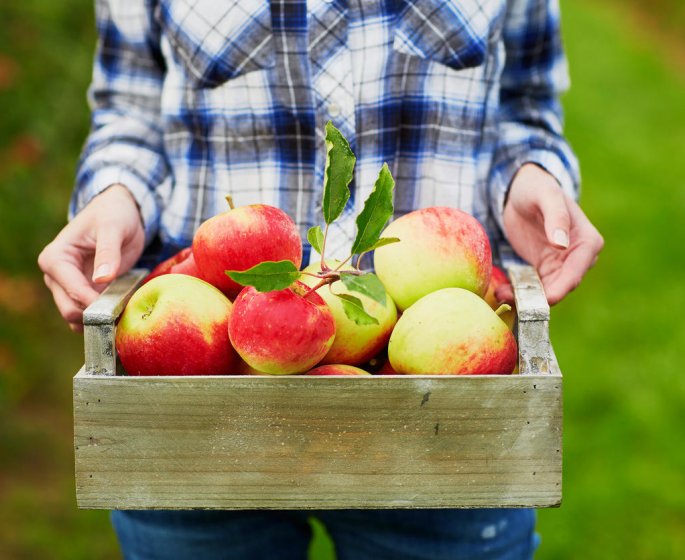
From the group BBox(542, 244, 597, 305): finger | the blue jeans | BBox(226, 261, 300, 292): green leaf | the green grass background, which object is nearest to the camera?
BBox(226, 261, 300, 292): green leaf

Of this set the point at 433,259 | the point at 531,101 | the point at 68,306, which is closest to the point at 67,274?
the point at 68,306

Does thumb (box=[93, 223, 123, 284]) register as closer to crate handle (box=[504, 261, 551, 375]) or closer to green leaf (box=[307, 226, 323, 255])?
green leaf (box=[307, 226, 323, 255])

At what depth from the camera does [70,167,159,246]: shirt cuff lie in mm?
1495

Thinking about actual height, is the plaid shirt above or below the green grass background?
above

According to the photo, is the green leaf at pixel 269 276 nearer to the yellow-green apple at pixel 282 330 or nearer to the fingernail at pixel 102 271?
the yellow-green apple at pixel 282 330

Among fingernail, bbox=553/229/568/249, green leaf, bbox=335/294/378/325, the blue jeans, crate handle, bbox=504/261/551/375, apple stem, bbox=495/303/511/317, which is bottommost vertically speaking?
the blue jeans

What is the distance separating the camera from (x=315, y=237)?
3.73ft

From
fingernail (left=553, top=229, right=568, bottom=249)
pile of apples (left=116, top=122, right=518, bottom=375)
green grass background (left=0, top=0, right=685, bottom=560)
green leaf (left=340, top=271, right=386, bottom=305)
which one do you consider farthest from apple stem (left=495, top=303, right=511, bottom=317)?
green grass background (left=0, top=0, right=685, bottom=560)

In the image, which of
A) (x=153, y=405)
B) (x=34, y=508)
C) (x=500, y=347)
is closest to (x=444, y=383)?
(x=500, y=347)

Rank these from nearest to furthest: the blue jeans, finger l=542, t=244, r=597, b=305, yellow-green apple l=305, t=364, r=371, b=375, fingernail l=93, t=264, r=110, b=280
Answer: yellow-green apple l=305, t=364, r=371, b=375 → fingernail l=93, t=264, r=110, b=280 → finger l=542, t=244, r=597, b=305 → the blue jeans

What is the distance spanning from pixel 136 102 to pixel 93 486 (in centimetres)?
80

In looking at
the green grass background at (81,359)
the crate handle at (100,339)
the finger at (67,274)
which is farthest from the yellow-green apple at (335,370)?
the green grass background at (81,359)

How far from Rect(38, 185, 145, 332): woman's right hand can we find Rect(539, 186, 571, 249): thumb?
0.60m

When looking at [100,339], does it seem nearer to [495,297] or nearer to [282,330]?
[282,330]
